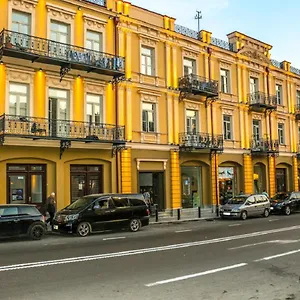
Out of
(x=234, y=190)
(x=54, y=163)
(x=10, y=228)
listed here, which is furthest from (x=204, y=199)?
(x=10, y=228)

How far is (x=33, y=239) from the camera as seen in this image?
1457cm

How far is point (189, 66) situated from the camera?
27.3 m

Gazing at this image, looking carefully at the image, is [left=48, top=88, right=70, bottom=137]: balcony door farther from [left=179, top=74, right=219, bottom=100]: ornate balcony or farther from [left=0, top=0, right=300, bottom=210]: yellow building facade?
[left=179, top=74, right=219, bottom=100]: ornate balcony

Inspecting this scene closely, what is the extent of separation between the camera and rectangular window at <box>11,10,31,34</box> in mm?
19688

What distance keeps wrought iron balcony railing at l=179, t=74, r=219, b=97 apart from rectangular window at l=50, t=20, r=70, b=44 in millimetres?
8223

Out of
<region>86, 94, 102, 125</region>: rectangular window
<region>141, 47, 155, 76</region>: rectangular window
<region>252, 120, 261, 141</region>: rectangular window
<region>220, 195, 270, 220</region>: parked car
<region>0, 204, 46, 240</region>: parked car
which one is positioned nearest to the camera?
<region>0, 204, 46, 240</region>: parked car

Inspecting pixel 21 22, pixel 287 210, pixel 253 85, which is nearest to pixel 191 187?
pixel 287 210

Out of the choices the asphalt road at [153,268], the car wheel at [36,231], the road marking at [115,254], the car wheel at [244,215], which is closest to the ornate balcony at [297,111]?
the car wheel at [244,215]

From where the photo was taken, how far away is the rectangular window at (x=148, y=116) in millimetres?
24438

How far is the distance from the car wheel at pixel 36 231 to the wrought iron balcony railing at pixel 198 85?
1455 centimetres

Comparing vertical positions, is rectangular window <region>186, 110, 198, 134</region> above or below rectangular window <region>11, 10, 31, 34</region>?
below

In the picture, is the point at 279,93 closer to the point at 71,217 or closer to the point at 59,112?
the point at 59,112

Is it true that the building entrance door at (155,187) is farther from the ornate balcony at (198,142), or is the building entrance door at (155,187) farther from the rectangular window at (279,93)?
the rectangular window at (279,93)

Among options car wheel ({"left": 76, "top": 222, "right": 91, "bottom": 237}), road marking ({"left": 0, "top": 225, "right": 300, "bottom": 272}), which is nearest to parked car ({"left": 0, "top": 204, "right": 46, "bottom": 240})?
car wheel ({"left": 76, "top": 222, "right": 91, "bottom": 237})
